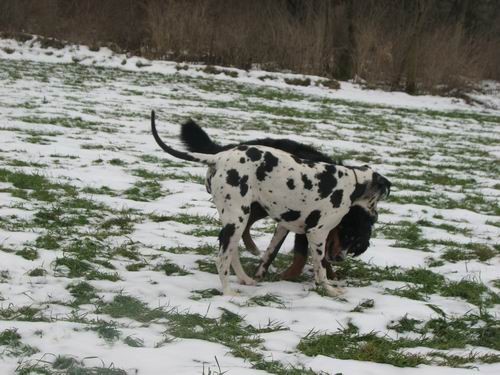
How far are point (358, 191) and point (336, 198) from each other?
0.25 meters

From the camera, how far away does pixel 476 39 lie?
28.2 metres

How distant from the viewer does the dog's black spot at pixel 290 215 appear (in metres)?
4.78

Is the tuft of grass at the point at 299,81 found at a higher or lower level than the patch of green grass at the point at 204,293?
higher

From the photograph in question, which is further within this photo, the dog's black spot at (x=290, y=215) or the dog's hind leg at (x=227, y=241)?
the dog's black spot at (x=290, y=215)

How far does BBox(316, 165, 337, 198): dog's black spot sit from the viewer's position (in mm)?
4812

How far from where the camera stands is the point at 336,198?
16.0 feet

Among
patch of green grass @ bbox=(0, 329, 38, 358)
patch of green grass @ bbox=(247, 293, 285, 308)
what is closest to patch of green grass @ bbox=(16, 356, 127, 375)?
patch of green grass @ bbox=(0, 329, 38, 358)

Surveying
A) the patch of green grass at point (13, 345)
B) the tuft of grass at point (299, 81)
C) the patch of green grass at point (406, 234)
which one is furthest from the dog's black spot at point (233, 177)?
the tuft of grass at point (299, 81)

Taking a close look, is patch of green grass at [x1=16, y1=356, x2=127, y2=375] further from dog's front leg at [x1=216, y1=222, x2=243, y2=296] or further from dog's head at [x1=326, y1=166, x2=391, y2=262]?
dog's head at [x1=326, y1=166, x2=391, y2=262]

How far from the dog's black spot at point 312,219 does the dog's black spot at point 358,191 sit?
1.17 feet

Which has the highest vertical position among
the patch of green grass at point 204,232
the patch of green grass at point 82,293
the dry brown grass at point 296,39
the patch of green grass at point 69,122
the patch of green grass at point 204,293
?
the dry brown grass at point 296,39

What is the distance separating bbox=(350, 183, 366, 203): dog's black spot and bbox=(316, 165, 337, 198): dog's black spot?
22 cm

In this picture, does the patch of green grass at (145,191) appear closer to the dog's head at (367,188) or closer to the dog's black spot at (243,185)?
the dog's black spot at (243,185)

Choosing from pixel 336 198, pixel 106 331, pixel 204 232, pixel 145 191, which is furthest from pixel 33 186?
pixel 106 331
